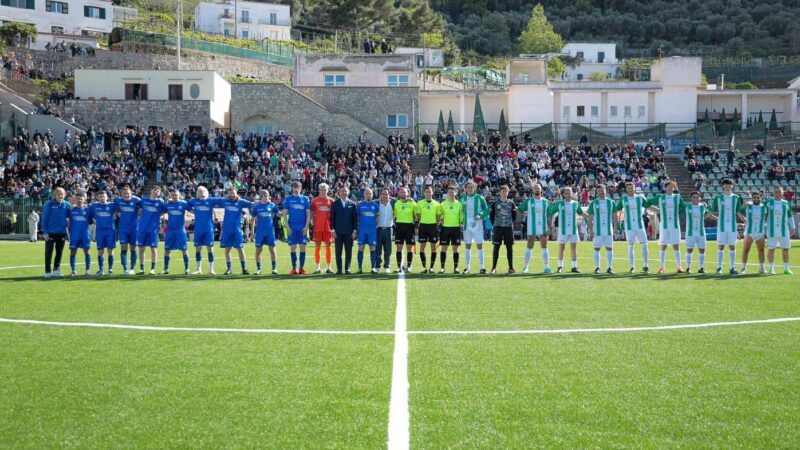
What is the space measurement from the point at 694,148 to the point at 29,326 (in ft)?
145

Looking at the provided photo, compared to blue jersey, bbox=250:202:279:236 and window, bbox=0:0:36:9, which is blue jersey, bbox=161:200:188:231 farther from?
window, bbox=0:0:36:9

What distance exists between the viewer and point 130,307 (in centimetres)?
1336

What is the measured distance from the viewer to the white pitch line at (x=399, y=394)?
6.36 meters

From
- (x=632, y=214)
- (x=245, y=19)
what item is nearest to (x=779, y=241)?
(x=632, y=214)

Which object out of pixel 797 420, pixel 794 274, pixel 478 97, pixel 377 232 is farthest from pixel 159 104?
pixel 797 420

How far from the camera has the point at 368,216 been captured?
20094 millimetres

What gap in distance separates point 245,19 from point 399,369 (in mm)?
95421

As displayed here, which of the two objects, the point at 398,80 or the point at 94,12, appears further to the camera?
the point at 94,12

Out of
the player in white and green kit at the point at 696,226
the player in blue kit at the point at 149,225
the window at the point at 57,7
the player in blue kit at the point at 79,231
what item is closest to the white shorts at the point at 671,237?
the player in white and green kit at the point at 696,226

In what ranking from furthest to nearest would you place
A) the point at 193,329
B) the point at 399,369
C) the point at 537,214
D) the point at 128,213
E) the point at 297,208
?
the point at 537,214
the point at 128,213
the point at 297,208
the point at 193,329
the point at 399,369

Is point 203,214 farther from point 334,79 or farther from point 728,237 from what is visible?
point 334,79

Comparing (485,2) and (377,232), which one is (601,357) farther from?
(485,2)

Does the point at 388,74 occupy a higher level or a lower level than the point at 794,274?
higher

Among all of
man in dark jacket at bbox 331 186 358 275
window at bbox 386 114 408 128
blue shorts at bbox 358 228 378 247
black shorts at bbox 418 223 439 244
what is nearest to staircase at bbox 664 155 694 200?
window at bbox 386 114 408 128
